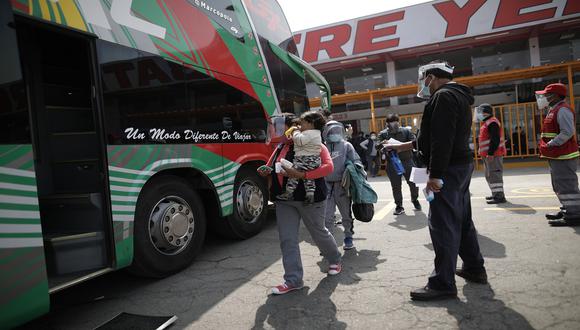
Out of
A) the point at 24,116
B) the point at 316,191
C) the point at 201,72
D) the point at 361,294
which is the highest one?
the point at 201,72

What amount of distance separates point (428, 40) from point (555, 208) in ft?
38.9

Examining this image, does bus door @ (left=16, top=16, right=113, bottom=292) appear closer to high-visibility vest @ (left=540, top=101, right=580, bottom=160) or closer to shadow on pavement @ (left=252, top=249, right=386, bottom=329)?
shadow on pavement @ (left=252, top=249, right=386, bottom=329)

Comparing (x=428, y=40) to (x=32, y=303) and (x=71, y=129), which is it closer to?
(x=71, y=129)

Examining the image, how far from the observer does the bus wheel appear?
3.37 meters

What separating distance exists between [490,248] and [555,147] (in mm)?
1795

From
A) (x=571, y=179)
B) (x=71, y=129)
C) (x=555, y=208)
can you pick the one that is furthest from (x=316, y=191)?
(x=555, y=208)

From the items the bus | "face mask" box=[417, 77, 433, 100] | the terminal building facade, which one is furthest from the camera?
the terminal building facade

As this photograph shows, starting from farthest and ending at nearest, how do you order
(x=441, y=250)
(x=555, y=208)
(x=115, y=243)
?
(x=555, y=208), (x=115, y=243), (x=441, y=250)

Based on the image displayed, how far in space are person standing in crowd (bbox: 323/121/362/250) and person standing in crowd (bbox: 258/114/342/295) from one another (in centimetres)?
98

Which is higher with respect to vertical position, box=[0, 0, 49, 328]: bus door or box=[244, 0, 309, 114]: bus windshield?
box=[244, 0, 309, 114]: bus windshield

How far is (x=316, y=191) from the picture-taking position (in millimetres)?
3213

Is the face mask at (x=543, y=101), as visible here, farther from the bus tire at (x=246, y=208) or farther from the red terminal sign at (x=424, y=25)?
the red terminal sign at (x=424, y=25)

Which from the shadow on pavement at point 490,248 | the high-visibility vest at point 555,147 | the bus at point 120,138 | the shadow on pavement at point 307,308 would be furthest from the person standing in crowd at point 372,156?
the shadow on pavement at point 307,308

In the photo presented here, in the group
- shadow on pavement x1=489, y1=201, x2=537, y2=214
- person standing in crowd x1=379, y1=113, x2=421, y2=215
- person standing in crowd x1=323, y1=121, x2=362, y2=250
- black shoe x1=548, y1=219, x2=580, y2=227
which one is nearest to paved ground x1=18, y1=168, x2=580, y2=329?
black shoe x1=548, y1=219, x2=580, y2=227
